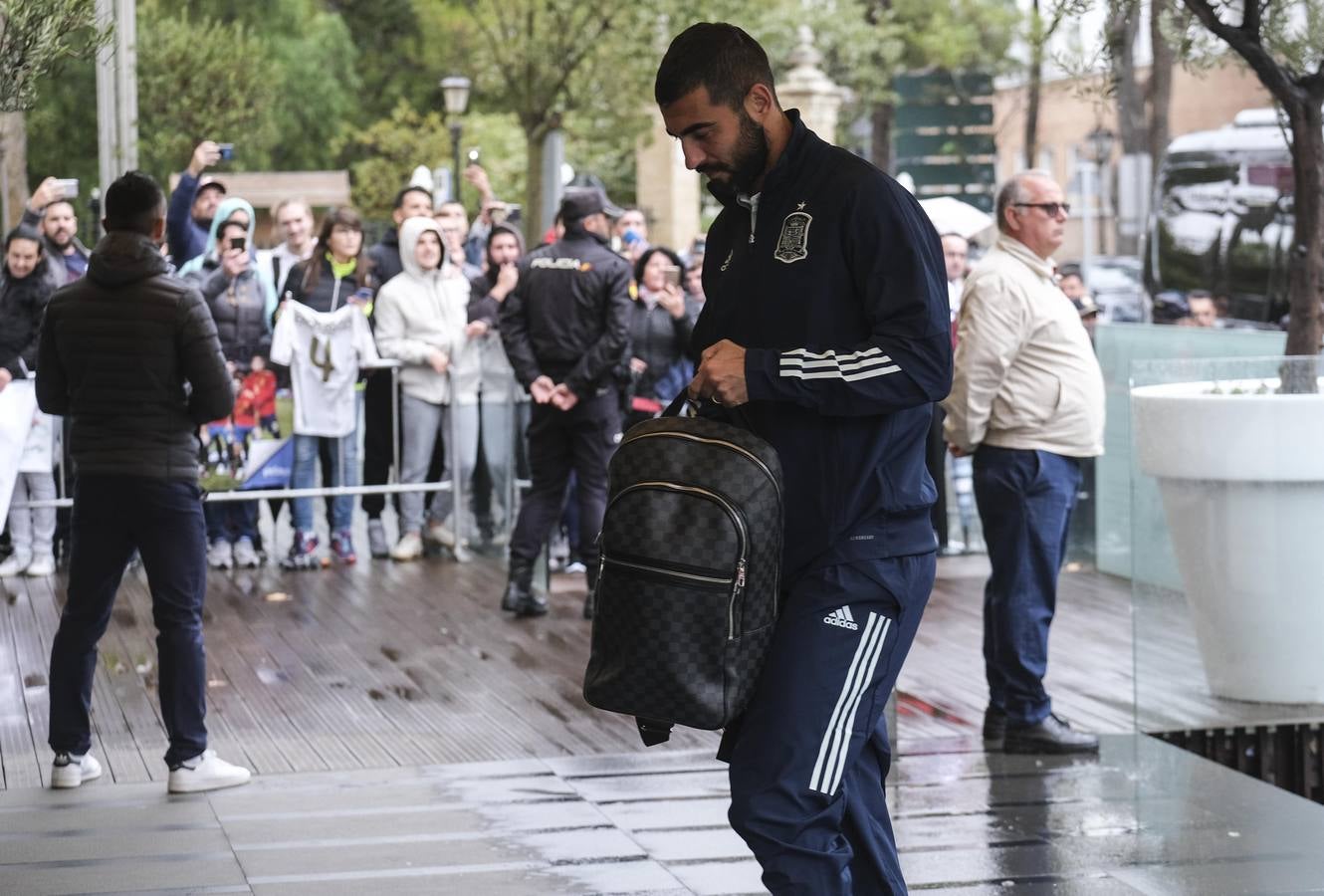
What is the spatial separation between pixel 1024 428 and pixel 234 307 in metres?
5.87

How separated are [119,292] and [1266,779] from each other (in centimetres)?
461

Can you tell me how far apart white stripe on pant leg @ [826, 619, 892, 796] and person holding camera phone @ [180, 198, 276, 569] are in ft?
26.1

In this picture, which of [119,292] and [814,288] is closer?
[814,288]

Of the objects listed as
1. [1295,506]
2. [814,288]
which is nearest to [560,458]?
[1295,506]

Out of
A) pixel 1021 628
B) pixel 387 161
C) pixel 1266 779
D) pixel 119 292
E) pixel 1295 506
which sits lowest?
pixel 1266 779

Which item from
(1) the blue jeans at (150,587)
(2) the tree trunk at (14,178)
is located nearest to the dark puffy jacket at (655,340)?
(1) the blue jeans at (150,587)

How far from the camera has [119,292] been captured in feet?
21.3

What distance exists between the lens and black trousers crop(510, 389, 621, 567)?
33.2 feet

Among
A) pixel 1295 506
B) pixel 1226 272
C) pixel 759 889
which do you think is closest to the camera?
pixel 759 889

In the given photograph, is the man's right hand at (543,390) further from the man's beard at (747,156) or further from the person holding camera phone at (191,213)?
the man's beard at (747,156)

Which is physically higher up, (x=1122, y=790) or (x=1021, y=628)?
(x=1021, y=628)

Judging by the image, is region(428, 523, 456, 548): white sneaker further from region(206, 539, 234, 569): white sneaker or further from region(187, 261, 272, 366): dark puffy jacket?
region(187, 261, 272, 366): dark puffy jacket

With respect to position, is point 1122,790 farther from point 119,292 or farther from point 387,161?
point 387,161

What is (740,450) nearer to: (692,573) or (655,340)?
(692,573)
